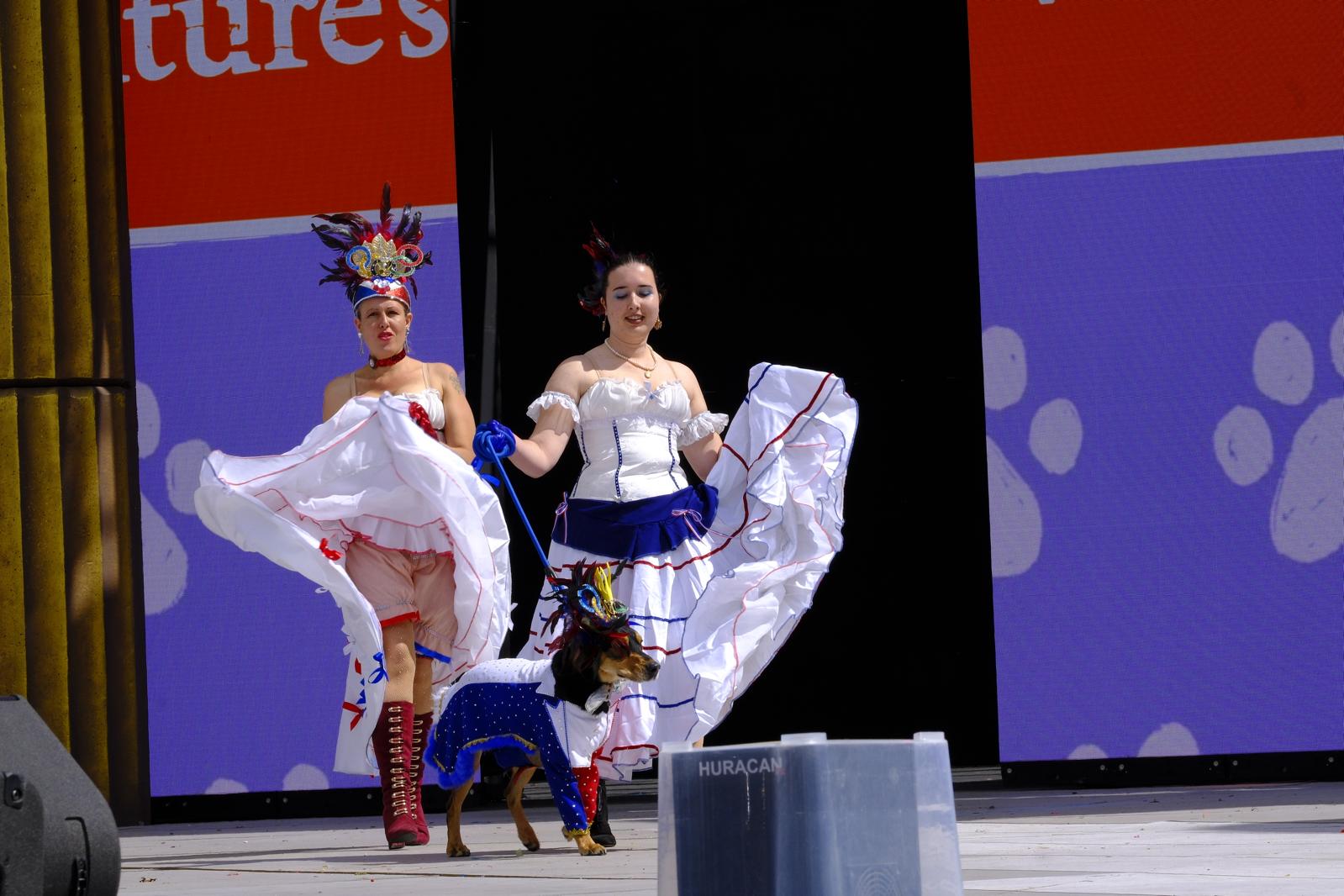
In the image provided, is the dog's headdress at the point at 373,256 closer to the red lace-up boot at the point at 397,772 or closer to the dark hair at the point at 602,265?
the dark hair at the point at 602,265

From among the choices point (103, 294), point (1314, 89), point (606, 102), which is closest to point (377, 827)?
point (103, 294)

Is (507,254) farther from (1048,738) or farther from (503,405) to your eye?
(1048,738)

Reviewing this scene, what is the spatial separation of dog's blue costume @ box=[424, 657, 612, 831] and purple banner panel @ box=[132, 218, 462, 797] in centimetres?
201

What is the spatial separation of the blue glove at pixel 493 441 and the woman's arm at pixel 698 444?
65cm

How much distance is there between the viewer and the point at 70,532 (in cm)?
741

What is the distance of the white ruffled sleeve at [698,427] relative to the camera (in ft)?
19.8

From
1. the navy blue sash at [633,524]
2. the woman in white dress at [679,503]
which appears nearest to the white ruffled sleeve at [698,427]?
the woman in white dress at [679,503]

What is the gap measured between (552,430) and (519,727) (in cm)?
108

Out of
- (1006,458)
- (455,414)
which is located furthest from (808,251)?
(455,414)

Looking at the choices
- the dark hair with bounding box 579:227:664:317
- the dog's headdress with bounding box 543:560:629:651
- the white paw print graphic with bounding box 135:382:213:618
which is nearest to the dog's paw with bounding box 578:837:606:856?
the dog's headdress with bounding box 543:560:629:651

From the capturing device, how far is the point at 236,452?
291 inches

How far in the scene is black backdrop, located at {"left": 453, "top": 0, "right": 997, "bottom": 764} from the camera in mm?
7977

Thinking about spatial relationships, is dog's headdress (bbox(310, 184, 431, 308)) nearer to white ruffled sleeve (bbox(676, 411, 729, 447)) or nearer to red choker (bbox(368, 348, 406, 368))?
red choker (bbox(368, 348, 406, 368))

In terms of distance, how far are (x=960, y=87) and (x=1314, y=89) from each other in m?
1.49
